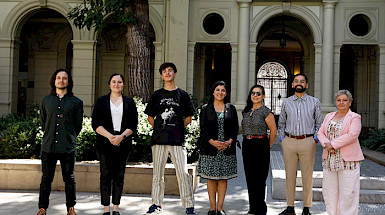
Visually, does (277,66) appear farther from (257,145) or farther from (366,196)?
(257,145)

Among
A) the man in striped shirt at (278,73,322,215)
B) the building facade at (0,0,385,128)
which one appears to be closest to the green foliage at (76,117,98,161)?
the man in striped shirt at (278,73,322,215)

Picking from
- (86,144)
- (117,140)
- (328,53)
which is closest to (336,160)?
(117,140)

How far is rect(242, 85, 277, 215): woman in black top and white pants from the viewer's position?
A: 19.5 ft

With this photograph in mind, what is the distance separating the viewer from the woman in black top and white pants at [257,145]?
5938 millimetres

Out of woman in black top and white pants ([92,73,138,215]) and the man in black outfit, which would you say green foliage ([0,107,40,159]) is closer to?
the man in black outfit

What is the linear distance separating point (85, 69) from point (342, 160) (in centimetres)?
1412

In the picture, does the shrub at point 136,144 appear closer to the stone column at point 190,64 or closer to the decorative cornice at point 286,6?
the stone column at point 190,64

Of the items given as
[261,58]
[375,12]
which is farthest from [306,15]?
[261,58]

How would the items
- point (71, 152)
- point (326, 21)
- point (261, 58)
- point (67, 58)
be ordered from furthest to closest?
1. point (261, 58)
2. point (67, 58)
3. point (326, 21)
4. point (71, 152)

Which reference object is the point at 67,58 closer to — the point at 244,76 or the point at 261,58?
the point at 244,76

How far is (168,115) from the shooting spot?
6.03 m

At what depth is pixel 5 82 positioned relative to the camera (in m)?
18.1

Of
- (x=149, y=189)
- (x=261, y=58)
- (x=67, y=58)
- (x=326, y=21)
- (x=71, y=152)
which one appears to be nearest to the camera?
(x=71, y=152)

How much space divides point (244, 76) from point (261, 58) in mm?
11554
